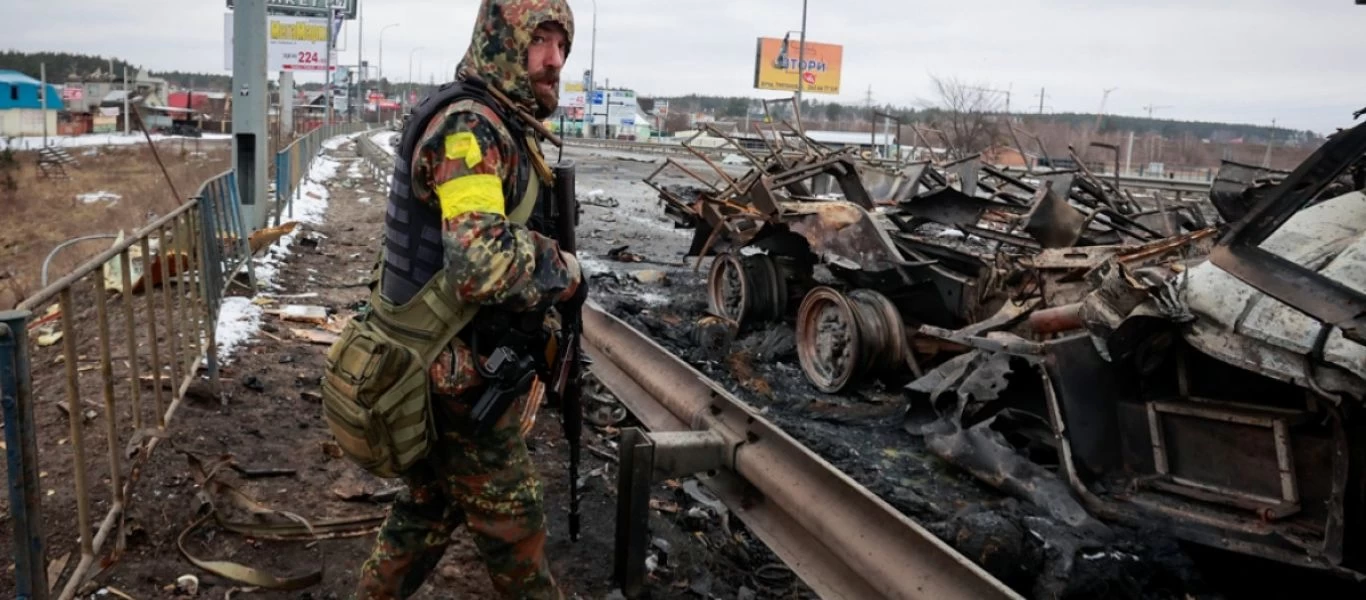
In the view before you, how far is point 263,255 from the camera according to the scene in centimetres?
865

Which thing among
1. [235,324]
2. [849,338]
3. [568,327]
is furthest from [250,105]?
[568,327]

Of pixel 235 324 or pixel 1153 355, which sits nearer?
pixel 1153 355

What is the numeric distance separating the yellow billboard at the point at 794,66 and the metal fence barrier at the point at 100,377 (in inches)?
2183

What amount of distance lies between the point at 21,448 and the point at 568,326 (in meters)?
1.40

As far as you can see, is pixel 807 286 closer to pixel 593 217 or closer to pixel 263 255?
pixel 263 255

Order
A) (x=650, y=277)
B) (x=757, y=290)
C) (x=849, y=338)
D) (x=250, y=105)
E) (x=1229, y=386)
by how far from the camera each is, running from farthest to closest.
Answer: (x=650, y=277) < (x=250, y=105) < (x=757, y=290) < (x=849, y=338) < (x=1229, y=386)

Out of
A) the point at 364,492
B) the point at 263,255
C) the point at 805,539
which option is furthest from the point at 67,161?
the point at 805,539

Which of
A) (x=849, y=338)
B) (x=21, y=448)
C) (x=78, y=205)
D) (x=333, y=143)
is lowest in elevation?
(x=78, y=205)

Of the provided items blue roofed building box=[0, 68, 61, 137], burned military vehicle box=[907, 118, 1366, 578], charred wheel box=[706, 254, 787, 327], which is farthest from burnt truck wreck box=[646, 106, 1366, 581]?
blue roofed building box=[0, 68, 61, 137]

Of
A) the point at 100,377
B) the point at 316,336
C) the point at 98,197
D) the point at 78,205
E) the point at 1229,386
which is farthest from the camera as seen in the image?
the point at 98,197

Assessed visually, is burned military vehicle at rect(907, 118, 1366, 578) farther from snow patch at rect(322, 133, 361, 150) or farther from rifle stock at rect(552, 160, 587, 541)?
snow patch at rect(322, 133, 361, 150)

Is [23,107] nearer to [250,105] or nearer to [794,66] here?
[794,66]

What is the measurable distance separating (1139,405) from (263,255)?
726 cm

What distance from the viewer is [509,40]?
254 centimetres
